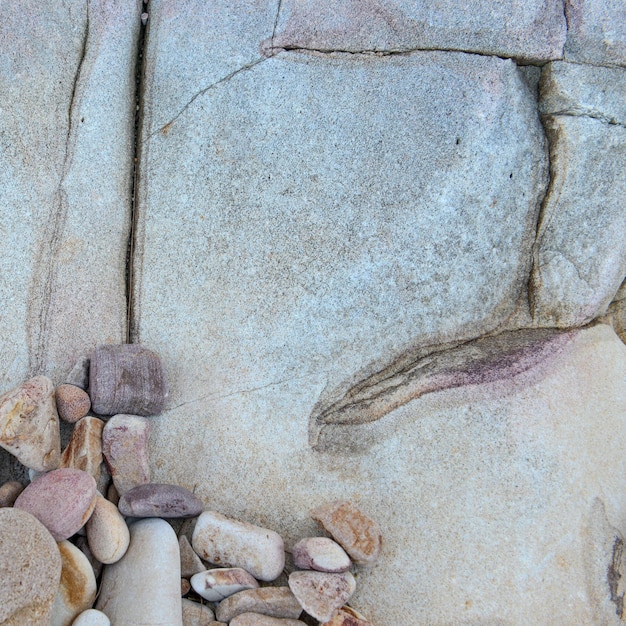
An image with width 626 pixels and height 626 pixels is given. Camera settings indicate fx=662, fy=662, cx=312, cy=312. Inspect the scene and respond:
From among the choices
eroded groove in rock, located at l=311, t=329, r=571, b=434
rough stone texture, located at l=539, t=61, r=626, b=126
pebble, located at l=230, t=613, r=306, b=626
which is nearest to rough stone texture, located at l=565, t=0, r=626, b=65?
rough stone texture, located at l=539, t=61, r=626, b=126

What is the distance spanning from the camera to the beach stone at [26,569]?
142 cm

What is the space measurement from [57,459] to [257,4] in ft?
5.19

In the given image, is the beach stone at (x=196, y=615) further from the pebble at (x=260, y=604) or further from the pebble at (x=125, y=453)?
the pebble at (x=125, y=453)

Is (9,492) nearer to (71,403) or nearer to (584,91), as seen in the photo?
(71,403)

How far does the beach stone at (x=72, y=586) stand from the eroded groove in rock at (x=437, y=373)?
2.50 feet

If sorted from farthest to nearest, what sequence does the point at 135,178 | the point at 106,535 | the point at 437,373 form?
the point at 135,178 < the point at 437,373 < the point at 106,535

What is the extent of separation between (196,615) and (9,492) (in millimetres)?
598

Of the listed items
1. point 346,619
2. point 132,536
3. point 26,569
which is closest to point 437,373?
point 346,619

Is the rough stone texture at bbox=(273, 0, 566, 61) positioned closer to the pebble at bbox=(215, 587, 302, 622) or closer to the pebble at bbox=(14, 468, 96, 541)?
the pebble at bbox=(14, 468, 96, 541)

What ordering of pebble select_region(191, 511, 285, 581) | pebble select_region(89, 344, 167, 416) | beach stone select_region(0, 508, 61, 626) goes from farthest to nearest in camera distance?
pebble select_region(89, 344, 167, 416)
pebble select_region(191, 511, 285, 581)
beach stone select_region(0, 508, 61, 626)

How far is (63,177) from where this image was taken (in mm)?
2094

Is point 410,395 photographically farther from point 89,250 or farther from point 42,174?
point 42,174

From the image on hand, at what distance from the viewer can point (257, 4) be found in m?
2.22

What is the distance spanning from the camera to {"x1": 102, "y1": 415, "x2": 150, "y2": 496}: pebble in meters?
1.89
